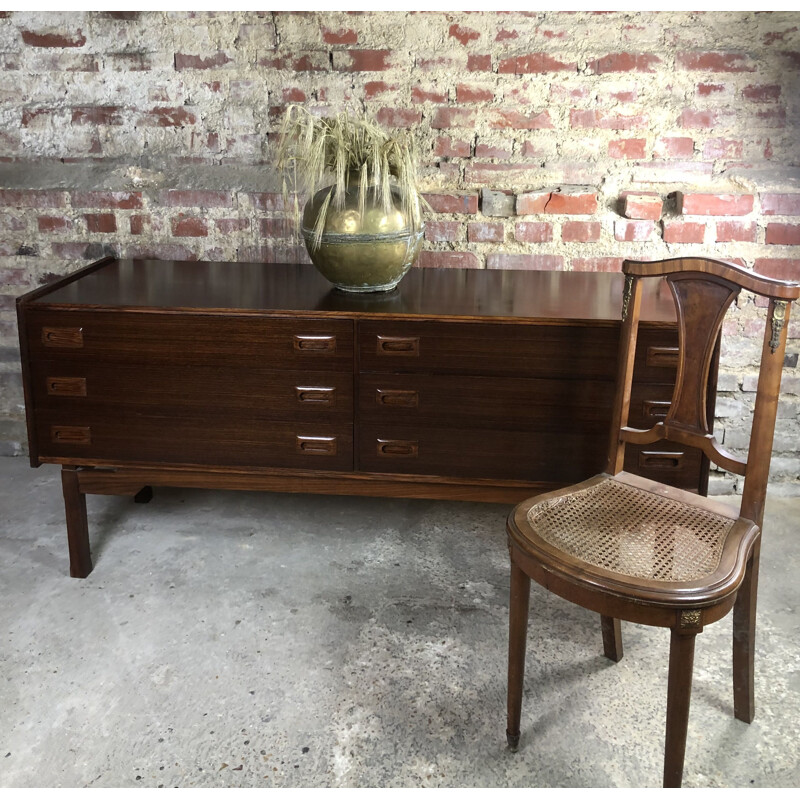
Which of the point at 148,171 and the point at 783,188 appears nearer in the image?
the point at 783,188

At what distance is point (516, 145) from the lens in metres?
2.62

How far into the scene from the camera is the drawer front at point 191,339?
2.16 metres

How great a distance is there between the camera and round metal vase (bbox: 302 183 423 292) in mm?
2203

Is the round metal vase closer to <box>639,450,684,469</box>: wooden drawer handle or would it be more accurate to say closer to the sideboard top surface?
the sideboard top surface

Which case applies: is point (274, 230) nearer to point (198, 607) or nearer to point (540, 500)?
point (198, 607)

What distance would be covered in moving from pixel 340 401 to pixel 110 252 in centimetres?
112

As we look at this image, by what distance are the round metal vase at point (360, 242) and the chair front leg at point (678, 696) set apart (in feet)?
3.86

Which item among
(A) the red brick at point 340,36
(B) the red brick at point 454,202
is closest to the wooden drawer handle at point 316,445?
(B) the red brick at point 454,202

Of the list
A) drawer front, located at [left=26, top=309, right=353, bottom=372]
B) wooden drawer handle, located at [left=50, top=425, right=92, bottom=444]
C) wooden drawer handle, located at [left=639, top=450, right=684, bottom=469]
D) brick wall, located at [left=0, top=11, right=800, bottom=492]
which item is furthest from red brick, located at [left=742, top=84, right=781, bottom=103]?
wooden drawer handle, located at [left=50, top=425, right=92, bottom=444]

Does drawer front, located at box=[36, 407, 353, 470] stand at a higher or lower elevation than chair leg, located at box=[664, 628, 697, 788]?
higher

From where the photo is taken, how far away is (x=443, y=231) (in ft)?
8.89

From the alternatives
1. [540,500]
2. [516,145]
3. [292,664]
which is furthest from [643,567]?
[516,145]

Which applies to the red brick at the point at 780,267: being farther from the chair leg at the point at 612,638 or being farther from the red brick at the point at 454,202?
the chair leg at the point at 612,638

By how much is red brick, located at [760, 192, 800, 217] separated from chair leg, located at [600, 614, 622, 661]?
4.48 feet
